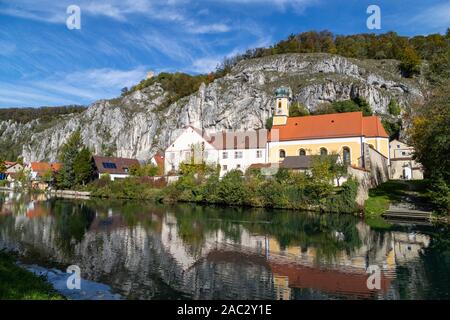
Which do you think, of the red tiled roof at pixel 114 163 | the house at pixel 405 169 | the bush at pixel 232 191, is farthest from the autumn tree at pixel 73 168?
the house at pixel 405 169

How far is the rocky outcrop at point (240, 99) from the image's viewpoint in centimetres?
8188

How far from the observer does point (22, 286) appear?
33.1 ft

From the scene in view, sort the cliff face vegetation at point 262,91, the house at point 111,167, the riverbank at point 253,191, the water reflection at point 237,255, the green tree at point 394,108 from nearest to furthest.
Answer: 1. the water reflection at point 237,255
2. the riverbank at point 253,191
3. the house at point 111,167
4. the green tree at point 394,108
5. the cliff face vegetation at point 262,91

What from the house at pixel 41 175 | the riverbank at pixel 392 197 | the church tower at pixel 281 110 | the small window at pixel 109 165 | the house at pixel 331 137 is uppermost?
the church tower at pixel 281 110

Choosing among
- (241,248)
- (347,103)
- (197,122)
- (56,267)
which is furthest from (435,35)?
(56,267)

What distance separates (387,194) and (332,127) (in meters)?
15.3

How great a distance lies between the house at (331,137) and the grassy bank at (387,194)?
494 cm

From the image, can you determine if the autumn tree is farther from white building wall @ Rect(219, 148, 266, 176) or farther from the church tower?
the church tower

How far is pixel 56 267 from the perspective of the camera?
582 inches

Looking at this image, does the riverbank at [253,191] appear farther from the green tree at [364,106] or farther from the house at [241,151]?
the green tree at [364,106]

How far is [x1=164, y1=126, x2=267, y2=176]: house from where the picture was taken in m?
53.4

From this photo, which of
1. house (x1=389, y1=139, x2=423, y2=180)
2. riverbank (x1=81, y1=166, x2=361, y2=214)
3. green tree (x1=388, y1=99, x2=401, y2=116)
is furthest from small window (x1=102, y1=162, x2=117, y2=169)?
green tree (x1=388, y1=99, x2=401, y2=116)

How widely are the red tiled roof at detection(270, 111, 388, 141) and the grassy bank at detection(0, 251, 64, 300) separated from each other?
43.3m
